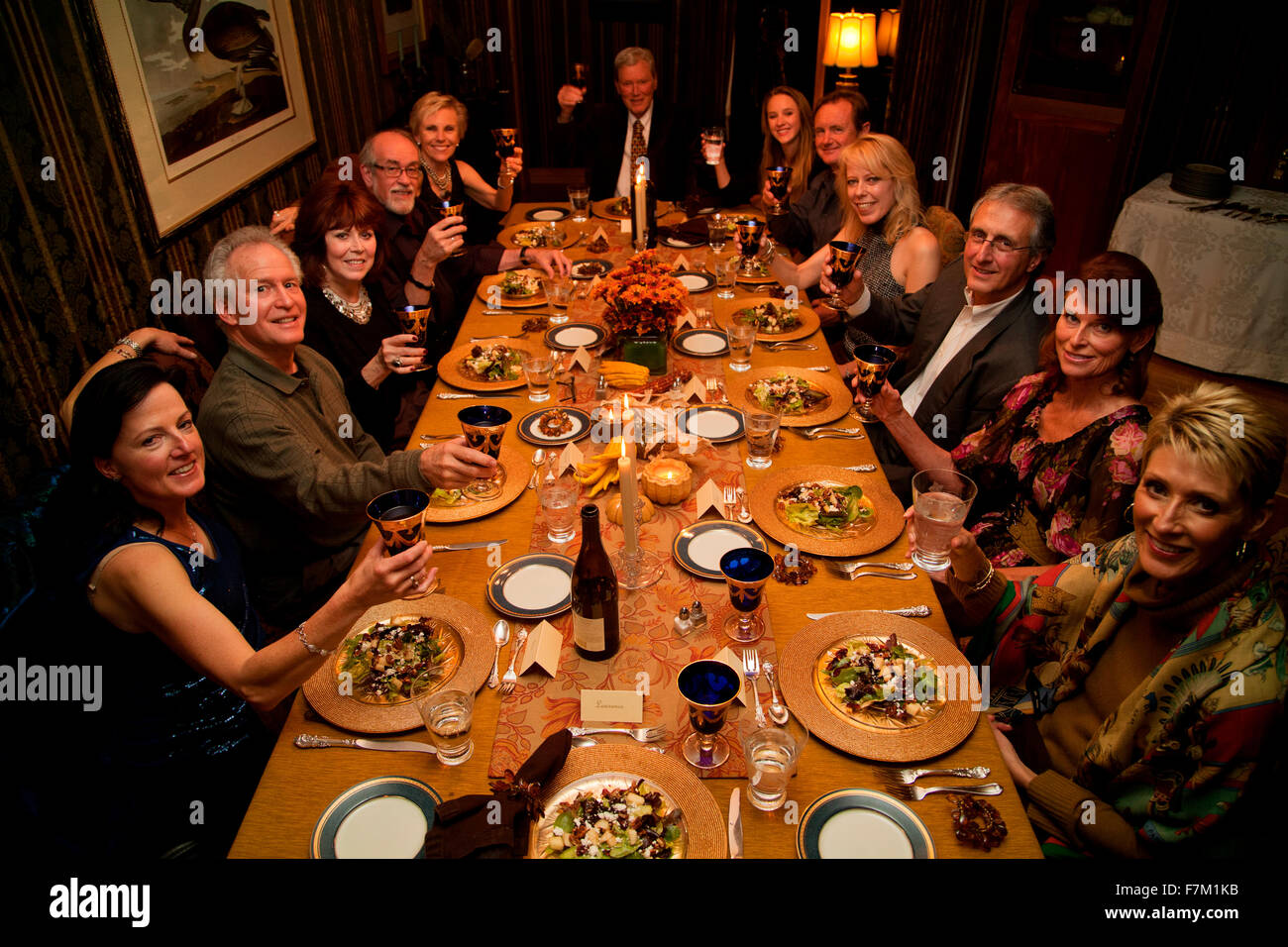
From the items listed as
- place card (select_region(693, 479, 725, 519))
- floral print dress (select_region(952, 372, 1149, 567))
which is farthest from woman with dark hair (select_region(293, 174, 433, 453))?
floral print dress (select_region(952, 372, 1149, 567))

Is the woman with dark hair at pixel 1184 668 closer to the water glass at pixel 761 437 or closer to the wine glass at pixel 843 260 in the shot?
the water glass at pixel 761 437

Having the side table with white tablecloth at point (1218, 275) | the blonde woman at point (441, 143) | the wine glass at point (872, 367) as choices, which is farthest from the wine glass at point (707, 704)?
the side table with white tablecloth at point (1218, 275)

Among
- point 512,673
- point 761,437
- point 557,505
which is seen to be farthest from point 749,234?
point 512,673

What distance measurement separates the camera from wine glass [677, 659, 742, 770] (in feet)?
4.25

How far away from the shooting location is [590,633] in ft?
4.99

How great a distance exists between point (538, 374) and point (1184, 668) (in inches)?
71.6

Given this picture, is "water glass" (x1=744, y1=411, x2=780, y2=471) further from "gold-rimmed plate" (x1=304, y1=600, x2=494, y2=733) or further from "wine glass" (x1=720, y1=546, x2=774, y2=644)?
"gold-rimmed plate" (x1=304, y1=600, x2=494, y2=733)

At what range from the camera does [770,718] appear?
1428 millimetres

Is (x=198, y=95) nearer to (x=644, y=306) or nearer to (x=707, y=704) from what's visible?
(x=644, y=306)

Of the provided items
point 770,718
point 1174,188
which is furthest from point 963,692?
point 1174,188

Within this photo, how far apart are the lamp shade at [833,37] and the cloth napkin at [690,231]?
318cm

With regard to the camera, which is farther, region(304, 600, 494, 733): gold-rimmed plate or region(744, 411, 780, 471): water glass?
region(744, 411, 780, 471): water glass

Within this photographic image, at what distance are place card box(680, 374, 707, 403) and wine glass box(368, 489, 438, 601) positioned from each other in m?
1.22
